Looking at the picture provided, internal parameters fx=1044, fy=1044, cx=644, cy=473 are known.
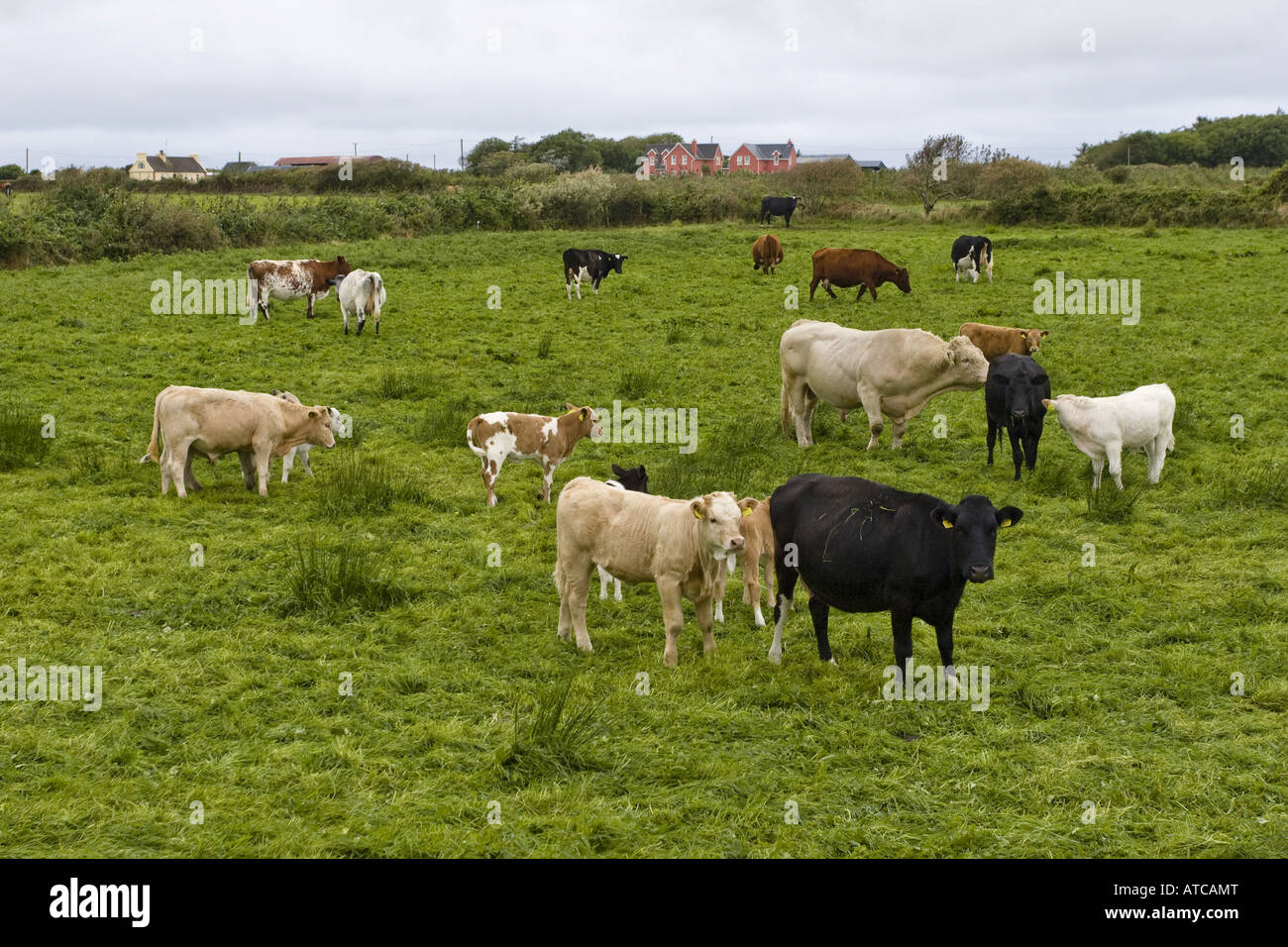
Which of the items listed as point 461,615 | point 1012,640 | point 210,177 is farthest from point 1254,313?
point 210,177

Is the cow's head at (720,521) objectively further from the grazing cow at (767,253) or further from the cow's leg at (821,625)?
the grazing cow at (767,253)

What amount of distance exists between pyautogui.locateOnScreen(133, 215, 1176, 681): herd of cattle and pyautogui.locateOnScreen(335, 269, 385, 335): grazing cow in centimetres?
3

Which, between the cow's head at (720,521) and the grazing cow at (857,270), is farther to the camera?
the grazing cow at (857,270)

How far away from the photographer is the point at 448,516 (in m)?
12.0

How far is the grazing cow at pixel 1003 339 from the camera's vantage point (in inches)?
724

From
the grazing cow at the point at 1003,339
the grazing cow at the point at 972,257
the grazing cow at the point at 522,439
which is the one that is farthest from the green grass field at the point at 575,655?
the grazing cow at the point at 972,257

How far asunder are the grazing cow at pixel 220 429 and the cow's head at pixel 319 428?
0.07 metres

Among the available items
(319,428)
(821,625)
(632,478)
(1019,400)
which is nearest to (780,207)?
(1019,400)

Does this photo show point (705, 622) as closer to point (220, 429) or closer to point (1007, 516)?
point (1007, 516)

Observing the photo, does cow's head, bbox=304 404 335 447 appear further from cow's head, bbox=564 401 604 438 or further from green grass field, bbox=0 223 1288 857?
cow's head, bbox=564 401 604 438

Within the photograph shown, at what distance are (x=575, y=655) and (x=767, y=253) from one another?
22882mm

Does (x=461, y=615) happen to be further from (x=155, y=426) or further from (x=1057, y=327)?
(x=1057, y=327)

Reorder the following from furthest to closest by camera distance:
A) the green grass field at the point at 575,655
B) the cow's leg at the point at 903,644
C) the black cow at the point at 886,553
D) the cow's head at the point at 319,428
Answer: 1. the cow's head at the point at 319,428
2. the cow's leg at the point at 903,644
3. the black cow at the point at 886,553
4. the green grass field at the point at 575,655

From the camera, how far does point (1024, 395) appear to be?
1330 centimetres
